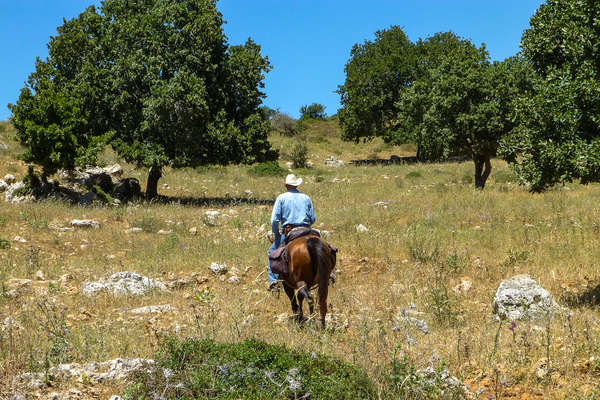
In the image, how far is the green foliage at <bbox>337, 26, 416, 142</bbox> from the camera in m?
45.6

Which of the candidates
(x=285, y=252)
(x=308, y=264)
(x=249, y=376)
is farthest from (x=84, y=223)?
(x=249, y=376)

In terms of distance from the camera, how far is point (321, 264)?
7484 mm

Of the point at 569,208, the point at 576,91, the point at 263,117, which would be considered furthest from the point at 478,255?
the point at 263,117

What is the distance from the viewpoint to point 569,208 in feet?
50.8

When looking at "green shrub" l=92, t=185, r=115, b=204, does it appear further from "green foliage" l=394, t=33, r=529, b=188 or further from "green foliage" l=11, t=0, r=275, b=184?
"green foliage" l=394, t=33, r=529, b=188

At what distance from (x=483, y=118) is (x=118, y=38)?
56.4 ft

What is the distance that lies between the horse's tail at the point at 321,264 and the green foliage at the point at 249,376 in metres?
2.00

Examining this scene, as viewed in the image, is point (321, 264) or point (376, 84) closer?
point (321, 264)

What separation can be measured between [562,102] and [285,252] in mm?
5532

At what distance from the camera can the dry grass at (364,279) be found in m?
5.54

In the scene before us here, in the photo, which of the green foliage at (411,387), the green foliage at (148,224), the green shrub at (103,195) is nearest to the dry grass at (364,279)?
the green foliage at (148,224)

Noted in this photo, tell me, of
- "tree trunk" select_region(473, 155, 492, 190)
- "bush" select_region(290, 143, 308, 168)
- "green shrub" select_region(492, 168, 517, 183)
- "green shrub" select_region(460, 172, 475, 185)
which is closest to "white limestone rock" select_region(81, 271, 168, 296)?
"tree trunk" select_region(473, 155, 492, 190)

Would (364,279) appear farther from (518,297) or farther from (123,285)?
(123,285)

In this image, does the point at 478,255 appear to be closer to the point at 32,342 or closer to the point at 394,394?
the point at 394,394
